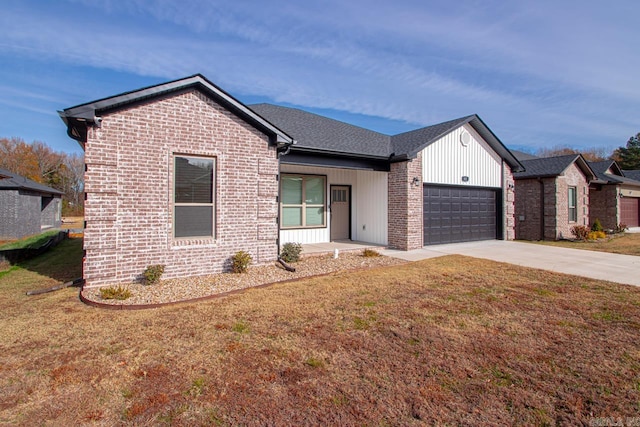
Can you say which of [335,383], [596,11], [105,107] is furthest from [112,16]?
[596,11]

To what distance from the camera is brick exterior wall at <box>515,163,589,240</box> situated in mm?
16094

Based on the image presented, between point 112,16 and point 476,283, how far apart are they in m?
11.1

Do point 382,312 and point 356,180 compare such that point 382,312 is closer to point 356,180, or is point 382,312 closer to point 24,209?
point 356,180

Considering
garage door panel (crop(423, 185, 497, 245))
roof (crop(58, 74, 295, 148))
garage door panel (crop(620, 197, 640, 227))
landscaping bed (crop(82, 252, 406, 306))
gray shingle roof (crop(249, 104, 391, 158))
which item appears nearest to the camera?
landscaping bed (crop(82, 252, 406, 306))

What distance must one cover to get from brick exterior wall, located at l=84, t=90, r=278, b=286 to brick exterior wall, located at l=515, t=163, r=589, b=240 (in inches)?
561

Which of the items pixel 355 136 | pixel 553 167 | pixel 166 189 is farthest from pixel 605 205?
pixel 166 189

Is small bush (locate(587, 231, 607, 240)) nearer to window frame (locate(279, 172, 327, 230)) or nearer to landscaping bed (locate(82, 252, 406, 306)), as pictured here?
landscaping bed (locate(82, 252, 406, 306))

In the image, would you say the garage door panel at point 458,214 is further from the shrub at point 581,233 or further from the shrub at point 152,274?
the shrub at point 152,274

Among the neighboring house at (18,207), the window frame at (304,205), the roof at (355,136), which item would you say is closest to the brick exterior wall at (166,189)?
the roof at (355,136)

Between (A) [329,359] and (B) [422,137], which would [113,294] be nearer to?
(A) [329,359]

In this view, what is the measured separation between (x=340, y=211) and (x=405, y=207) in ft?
9.87

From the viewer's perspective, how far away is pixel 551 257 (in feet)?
34.5

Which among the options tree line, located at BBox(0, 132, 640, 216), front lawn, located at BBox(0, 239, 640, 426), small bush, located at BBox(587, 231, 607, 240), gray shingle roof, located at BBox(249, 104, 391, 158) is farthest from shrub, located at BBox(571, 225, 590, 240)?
tree line, located at BBox(0, 132, 640, 216)

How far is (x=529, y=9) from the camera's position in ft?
29.6
